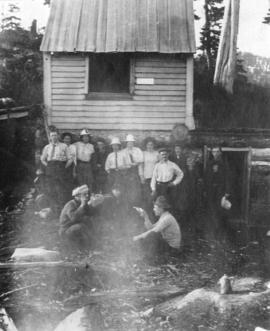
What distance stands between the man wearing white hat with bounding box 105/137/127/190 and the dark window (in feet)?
9.65

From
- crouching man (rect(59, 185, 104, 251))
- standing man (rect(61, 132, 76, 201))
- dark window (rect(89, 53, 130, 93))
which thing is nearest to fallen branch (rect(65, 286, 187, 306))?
crouching man (rect(59, 185, 104, 251))

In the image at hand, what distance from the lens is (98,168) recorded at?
38.2 ft

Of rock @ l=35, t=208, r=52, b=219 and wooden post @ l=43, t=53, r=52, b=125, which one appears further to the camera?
wooden post @ l=43, t=53, r=52, b=125

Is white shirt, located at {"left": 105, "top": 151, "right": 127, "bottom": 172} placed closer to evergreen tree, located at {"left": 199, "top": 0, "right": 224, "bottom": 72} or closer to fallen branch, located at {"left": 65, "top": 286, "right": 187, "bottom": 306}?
fallen branch, located at {"left": 65, "top": 286, "right": 187, "bottom": 306}

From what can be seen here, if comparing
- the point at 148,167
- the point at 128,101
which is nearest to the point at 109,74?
the point at 128,101

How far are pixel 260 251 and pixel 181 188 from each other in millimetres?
2303

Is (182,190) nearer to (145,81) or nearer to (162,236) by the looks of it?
(162,236)

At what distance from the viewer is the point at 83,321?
20.8ft

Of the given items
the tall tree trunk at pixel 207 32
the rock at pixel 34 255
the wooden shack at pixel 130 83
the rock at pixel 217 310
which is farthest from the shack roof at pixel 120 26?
the tall tree trunk at pixel 207 32

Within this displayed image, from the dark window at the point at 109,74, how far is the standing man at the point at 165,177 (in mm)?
3473

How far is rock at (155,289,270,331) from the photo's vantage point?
21.6 feet

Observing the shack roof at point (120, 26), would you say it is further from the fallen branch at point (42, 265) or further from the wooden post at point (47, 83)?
the fallen branch at point (42, 265)

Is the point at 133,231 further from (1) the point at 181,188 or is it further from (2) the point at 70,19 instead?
(2) the point at 70,19

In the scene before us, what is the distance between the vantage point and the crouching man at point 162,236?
920 centimetres
